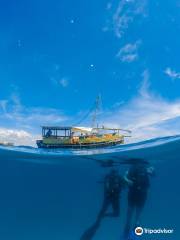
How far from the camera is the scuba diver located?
42.0 feet

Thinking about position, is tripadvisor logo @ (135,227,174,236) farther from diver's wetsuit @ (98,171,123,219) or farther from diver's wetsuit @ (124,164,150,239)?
diver's wetsuit @ (98,171,123,219)

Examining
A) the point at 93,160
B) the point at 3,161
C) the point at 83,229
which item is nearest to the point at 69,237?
the point at 83,229

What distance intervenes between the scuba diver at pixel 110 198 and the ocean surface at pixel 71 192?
0.22 meters

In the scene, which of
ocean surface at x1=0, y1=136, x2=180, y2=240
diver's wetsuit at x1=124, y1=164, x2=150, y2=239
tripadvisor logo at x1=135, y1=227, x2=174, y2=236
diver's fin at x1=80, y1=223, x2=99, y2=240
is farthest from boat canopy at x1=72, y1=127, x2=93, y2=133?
tripadvisor logo at x1=135, y1=227, x2=174, y2=236

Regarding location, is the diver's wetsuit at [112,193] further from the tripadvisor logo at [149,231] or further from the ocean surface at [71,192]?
the tripadvisor logo at [149,231]

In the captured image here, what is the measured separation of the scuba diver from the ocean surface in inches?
8.5

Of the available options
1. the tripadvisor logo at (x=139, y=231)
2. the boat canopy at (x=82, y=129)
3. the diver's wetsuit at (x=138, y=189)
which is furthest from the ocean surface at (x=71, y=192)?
the boat canopy at (x=82, y=129)

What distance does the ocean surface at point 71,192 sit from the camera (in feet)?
42.3

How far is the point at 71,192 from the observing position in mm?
15273

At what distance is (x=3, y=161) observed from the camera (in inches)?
631

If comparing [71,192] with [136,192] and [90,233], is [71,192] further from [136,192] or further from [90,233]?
[136,192]

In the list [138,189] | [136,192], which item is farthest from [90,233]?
[138,189]

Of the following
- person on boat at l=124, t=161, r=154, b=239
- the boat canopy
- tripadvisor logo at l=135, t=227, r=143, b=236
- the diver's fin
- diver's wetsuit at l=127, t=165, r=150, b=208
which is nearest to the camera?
tripadvisor logo at l=135, t=227, r=143, b=236

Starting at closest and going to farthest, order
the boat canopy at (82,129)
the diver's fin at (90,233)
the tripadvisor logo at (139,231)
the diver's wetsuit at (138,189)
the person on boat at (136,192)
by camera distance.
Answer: the tripadvisor logo at (139,231)
the diver's fin at (90,233)
the person on boat at (136,192)
the diver's wetsuit at (138,189)
the boat canopy at (82,129)
